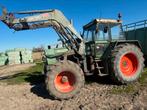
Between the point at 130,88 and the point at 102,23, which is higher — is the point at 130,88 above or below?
below

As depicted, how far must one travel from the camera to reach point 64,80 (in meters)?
9.31

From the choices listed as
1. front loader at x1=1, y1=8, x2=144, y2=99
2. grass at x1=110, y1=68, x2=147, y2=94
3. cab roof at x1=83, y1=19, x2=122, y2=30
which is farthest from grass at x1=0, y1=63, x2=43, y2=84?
grass at x1=110, y1=68, x2=147, y2=94

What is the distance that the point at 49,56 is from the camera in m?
11.3

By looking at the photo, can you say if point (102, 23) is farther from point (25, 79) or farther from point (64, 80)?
point (25, 79)

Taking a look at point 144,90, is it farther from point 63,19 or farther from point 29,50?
point 29,50

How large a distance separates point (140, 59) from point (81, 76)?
9.90ft

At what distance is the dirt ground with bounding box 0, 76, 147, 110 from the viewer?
24.6ft

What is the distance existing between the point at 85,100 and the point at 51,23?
3610 millimetres

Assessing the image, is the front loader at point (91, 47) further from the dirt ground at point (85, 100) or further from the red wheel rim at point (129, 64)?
the dirt ground at point (85, 100)

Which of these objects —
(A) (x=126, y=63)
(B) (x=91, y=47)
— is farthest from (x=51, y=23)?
(A) (x=126, y=63)

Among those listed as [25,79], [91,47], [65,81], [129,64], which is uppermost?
[91,47]

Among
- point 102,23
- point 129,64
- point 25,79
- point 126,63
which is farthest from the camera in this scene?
point 25,79

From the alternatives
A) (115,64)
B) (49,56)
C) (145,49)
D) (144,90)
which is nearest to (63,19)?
(49,56)

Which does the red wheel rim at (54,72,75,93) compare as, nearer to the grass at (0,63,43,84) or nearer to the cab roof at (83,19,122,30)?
the cab roof at (83,19,122,30)
